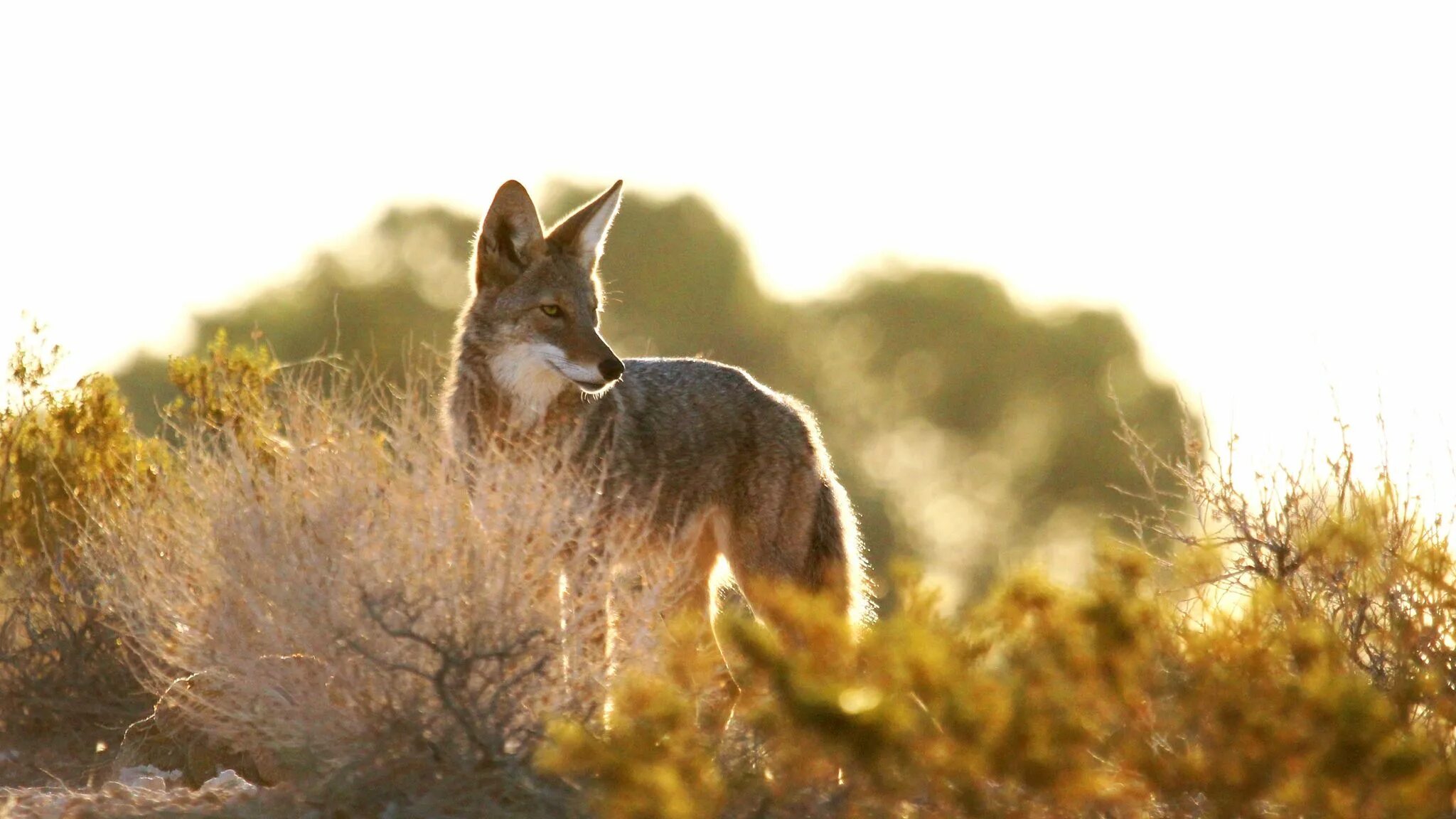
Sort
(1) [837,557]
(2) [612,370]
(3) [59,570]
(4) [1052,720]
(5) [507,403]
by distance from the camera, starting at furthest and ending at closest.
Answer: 1. (3) [59,570]
2. (1) [837,557]
3. (5) [507,403]
4. (2) [612,370]
5. (4) [1052,720]

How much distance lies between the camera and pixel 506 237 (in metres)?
7.79

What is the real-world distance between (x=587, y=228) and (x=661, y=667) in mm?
2257

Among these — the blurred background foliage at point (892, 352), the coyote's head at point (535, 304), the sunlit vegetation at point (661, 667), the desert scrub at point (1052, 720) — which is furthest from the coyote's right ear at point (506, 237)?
the blurred background foliage at point (892, 352)

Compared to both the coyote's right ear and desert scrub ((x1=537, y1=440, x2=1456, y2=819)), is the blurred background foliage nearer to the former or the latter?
the coyote's right ear

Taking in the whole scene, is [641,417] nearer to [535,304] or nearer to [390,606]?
[535,304]

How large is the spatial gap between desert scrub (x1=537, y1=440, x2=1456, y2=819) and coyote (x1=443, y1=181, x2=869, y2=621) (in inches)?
74.3

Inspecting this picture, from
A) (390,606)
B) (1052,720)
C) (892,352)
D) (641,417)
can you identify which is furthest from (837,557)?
(892,352)

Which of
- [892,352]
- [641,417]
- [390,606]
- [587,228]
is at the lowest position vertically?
[390,606]

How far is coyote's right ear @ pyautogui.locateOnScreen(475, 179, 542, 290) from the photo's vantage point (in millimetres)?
7742

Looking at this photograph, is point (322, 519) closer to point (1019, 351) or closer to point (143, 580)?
point (143, 580)

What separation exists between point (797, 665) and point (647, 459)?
3271 mm

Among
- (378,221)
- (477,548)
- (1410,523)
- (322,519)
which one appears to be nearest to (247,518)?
(322,519)

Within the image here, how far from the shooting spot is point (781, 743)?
5.54 meters

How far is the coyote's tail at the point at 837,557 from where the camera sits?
27.0 feet
